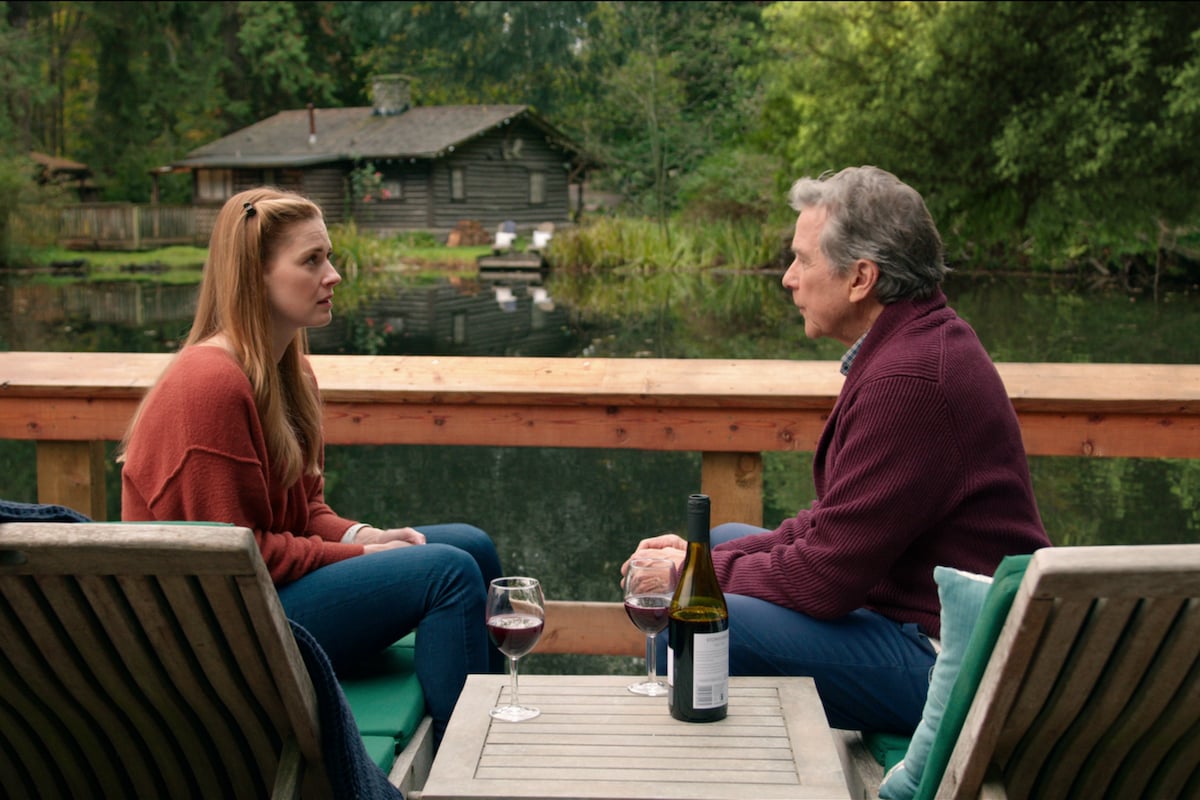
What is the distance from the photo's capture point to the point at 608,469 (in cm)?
883

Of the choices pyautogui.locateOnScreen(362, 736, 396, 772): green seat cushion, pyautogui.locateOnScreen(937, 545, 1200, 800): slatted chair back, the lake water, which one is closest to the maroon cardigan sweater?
pyautogui.locateOnScreen(937, 545, 1200, 800): slatted chair back

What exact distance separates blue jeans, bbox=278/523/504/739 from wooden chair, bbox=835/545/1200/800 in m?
1.08

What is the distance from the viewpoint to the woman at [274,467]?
8.24 feet

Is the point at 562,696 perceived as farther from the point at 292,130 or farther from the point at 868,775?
the point at 292,130

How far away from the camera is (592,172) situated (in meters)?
36.7

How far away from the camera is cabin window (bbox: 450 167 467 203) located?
3403 cm

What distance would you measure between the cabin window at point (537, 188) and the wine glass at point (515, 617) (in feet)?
113

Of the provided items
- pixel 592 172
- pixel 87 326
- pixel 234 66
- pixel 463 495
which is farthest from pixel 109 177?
pixel 463 495

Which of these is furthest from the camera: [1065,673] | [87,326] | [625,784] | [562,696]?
[87,326]

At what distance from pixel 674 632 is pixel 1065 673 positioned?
2.12ft

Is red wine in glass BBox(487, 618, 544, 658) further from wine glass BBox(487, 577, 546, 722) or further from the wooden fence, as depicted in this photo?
the wooden fence

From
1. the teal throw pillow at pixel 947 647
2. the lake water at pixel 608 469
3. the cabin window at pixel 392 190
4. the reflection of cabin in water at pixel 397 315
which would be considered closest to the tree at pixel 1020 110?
the lake water at pixel 608 469

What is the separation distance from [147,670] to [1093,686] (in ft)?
3.99

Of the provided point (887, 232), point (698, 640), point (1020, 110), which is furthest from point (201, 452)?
point (1020, 110)
